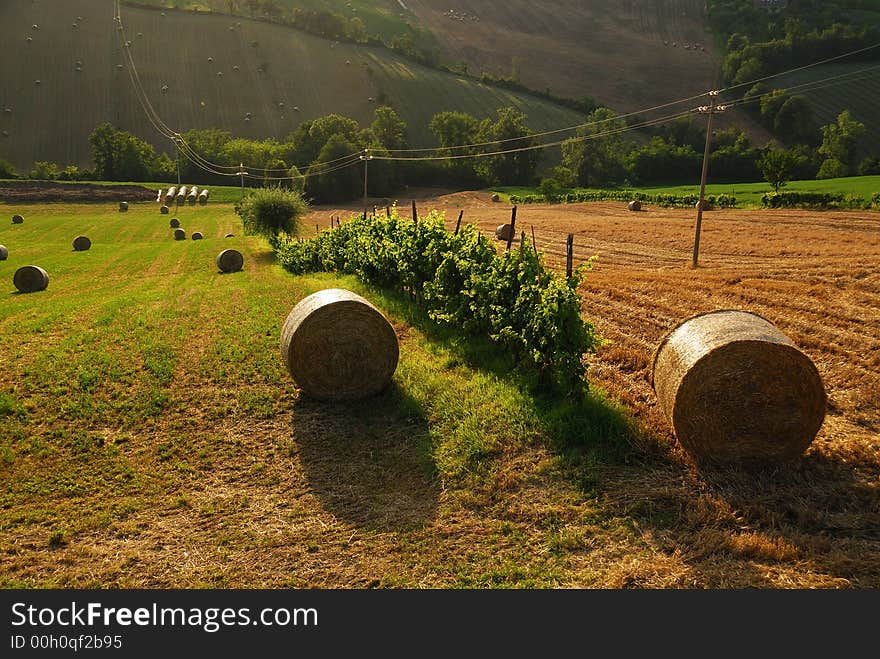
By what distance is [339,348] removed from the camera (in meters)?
13.2

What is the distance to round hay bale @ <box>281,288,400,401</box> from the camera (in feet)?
42.8

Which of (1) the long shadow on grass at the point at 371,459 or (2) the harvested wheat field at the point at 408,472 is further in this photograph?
(1) the long shadow on grass at the point at 371,459

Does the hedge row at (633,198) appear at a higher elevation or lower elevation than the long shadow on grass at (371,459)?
higher

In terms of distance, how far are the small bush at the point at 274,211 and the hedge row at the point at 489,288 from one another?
2326cm

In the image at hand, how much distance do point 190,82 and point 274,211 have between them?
112659mm

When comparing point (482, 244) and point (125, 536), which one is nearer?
point (125, 536)

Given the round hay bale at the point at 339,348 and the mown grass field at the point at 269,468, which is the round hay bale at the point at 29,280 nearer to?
the mown grass field at the point at 269,468

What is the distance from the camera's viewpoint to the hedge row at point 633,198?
6122 cm

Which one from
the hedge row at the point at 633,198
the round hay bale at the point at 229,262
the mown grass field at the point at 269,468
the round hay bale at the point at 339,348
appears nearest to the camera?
the mown grass field at the point at 269,468

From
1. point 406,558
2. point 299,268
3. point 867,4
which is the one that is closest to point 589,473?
point 406,558

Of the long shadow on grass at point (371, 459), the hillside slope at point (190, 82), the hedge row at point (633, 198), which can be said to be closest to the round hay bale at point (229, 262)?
the long shadow on grass at point (371, 459)

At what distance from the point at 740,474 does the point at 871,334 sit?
29.5ft

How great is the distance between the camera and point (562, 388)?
11.9 m

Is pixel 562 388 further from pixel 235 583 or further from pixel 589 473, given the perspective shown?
pixel 235 583
